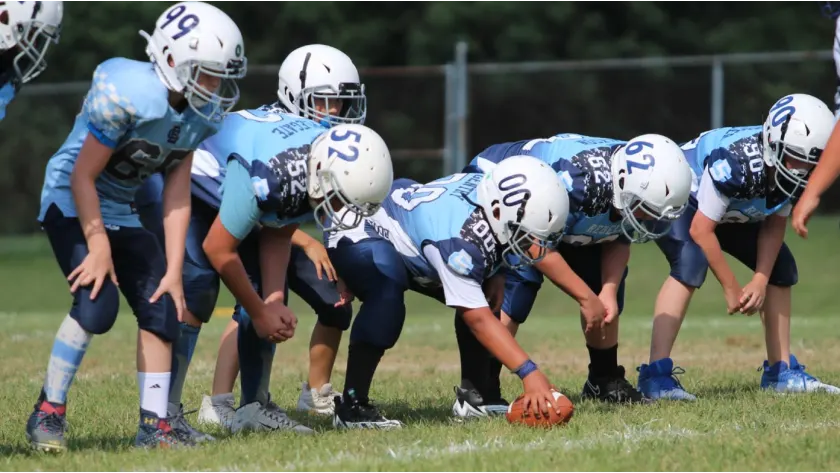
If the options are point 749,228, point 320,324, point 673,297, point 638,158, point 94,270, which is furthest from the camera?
point 749,228

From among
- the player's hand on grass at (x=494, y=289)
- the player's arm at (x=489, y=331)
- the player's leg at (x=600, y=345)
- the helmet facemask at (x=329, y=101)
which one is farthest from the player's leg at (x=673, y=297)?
the helmet facemask at (x=329, y=101)

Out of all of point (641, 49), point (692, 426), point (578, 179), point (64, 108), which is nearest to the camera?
point (692, 426)

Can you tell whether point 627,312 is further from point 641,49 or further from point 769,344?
point 641,49

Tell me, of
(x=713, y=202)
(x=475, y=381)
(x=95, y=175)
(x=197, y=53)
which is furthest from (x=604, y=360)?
(x=95, y=175)

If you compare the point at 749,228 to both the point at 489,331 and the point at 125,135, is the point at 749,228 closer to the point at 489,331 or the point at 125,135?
the point at 489,331

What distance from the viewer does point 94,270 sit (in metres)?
4.70

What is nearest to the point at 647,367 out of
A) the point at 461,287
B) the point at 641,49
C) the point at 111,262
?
the point at 461,287

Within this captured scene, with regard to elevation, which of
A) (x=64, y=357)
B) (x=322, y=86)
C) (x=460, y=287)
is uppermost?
(x=322, y=86)

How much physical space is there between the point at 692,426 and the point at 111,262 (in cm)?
244

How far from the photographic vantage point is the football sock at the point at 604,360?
660cm

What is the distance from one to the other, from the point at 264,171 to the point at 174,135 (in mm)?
425

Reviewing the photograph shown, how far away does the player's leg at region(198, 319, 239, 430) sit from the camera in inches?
237

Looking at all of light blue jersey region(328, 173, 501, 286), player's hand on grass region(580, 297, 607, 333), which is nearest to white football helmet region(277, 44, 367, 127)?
light blue jersey region(328, 173, 501, 286)

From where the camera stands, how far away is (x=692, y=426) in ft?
17.8
